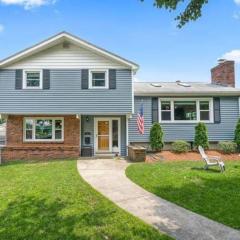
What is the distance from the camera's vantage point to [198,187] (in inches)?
385

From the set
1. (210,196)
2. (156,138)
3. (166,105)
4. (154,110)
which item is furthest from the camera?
(166,105)

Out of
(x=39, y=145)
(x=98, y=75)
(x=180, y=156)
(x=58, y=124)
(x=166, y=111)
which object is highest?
(x=98, y=75)

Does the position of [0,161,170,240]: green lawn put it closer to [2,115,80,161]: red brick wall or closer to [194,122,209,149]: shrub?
[2,115,80,161]: red brick wall

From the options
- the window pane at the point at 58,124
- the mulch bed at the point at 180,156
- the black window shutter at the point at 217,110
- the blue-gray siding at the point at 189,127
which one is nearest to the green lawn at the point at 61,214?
the mulch bed at the point at 180,156

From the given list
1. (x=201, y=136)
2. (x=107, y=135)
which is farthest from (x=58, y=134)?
(x=201, y=136)

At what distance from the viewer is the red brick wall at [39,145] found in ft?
59.8

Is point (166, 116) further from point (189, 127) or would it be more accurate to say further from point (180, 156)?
point (180, 156)

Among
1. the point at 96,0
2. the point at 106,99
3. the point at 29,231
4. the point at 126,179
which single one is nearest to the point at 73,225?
the point at 29,231

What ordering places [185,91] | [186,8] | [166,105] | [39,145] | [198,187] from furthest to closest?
[166,105]
[185,91]
[39,145]
[198,187]
[186,8]

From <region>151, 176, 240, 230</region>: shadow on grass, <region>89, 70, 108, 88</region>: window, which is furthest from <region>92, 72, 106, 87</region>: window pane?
<region>151, 176, 240, 230</region>: shadow on grass

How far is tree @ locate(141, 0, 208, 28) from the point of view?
21.0 feet

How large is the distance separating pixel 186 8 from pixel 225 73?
1754 cm

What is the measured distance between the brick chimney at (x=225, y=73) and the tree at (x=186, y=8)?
55.6 ft

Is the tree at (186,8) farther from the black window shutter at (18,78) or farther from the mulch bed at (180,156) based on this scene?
the black window shutter at (18,78)
